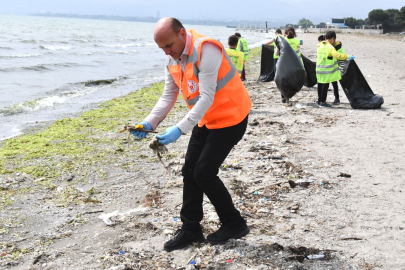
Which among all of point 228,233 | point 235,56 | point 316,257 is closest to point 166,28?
point 228,233

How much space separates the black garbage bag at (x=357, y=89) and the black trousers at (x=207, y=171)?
240 inches

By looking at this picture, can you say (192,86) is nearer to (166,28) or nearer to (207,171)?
(166,28)

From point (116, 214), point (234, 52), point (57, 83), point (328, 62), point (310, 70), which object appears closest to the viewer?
point (116, 214)

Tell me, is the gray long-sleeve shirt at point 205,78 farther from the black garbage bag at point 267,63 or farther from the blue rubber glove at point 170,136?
the black garbage bag at point 267,63

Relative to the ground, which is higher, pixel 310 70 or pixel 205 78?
pixel 205 78

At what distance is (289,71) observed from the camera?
8.33 meters

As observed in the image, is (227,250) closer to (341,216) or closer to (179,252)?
(179,252)

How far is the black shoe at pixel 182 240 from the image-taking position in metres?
3.22

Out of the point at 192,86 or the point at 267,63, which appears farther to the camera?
the point at 267,63

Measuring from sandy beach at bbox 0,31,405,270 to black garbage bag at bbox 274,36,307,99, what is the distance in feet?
3.71

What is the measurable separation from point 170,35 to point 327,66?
6562mm

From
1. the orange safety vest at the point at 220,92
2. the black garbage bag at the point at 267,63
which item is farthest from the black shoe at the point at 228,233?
the black garbage bag at the point at 267,63

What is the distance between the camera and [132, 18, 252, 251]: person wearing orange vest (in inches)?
105

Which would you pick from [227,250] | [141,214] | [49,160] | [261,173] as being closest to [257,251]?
[227,250]
